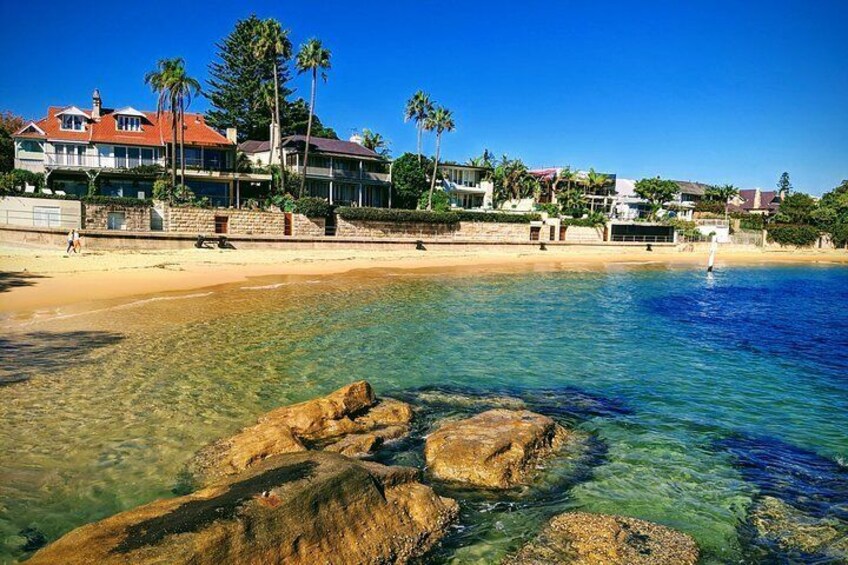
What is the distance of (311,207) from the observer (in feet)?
160

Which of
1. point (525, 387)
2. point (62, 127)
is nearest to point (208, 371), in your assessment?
point (525, 387)

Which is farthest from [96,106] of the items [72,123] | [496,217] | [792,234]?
[792,234]

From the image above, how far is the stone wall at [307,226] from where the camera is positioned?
48.3 meters

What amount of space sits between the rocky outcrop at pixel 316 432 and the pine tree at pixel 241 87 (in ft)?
248

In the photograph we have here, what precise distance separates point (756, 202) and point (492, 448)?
12719 cm

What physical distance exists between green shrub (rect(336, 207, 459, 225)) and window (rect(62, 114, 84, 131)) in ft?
94.2

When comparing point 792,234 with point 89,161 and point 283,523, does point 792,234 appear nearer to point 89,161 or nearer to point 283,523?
point 89,161

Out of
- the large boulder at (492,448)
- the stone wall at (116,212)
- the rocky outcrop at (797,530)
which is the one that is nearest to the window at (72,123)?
the stone wall at (116,212)

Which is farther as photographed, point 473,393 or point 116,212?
point 116,212

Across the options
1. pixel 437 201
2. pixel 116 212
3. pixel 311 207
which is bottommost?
pixel 116 212

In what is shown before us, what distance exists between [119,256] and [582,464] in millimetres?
33858

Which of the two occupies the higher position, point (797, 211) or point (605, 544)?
point (797, 211)

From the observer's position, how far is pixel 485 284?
35.1m

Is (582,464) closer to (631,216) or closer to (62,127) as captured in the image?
(62,127)
